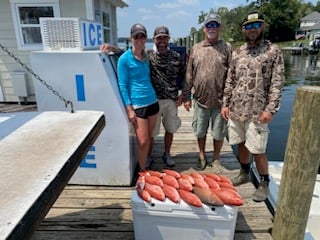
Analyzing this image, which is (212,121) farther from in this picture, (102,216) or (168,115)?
(102,216)

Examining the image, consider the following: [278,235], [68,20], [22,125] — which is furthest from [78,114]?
[278,235]

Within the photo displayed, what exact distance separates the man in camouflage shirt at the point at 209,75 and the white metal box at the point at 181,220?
128 cm

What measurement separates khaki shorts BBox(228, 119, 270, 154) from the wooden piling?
0.48 meters

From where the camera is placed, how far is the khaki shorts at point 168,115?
9.61ft

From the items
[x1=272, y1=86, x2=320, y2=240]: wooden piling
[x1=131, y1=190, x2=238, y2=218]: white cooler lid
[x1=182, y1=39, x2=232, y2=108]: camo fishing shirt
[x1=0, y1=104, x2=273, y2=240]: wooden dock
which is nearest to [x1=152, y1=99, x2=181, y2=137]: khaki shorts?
[x1=182, y1=39, x2=232, y2=108]: camo fishing shirt

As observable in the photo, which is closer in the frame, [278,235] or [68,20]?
[278,235]

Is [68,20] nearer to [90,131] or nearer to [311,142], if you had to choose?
[90,131]

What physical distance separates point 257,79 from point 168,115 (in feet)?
3.47

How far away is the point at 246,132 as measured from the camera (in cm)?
244

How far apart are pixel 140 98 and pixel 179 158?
4.13 feet

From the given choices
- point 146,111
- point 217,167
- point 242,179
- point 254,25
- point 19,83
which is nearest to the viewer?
Result: point 254,25

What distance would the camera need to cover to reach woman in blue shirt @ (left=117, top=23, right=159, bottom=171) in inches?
96.0

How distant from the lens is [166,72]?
2.78 meters

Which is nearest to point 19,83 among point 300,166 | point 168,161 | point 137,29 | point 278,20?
point 168,161
